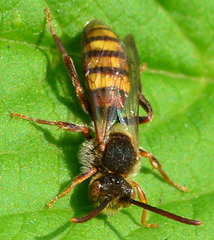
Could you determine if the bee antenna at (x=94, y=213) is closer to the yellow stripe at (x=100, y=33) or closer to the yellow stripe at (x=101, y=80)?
the yellow stripe at (x=101, y=80)

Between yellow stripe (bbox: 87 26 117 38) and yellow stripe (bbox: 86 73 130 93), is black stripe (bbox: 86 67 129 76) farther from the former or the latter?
yellow stripe (bbox: 87 26 117 38)

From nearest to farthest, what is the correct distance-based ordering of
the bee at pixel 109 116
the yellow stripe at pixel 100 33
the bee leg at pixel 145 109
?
the bee at pixel 109 116 → the yellow stripe at pixel 100 33 → the bee leg at pixel 145 109

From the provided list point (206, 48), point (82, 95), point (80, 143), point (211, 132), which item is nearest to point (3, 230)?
point (80, 143)

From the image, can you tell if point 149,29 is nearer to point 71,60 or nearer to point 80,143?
point 71,60

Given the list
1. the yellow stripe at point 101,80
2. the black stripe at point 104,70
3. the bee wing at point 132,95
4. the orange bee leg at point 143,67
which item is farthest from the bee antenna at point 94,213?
the orange bee leg at point 143,67

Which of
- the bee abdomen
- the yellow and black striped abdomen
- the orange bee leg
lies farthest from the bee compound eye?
the orange bee leg

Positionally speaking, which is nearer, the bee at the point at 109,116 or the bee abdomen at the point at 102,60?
the bee at the point at 109,116

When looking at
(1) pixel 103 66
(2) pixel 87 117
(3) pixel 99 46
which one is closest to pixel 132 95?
(1) pixel 103 66

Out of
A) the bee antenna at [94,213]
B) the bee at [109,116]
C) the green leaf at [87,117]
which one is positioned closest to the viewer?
the bee antenna at [94,213]
